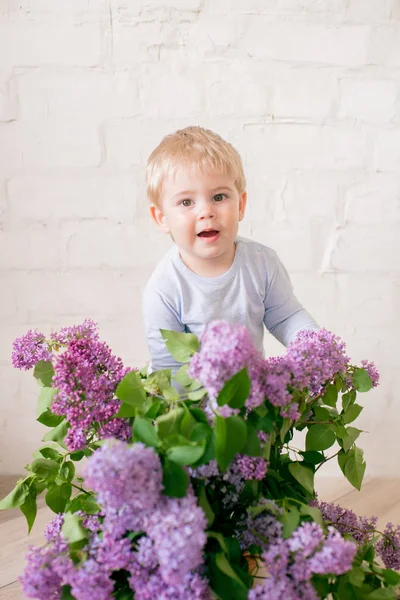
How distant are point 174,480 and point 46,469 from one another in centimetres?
25

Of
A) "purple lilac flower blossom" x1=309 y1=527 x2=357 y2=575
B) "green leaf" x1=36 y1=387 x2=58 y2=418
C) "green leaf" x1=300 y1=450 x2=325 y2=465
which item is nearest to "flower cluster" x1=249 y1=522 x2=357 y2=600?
"purple lilac flower blossom" x1=309 y1=527 x2=357 y2=575

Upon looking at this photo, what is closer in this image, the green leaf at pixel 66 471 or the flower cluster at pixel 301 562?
the flower cluster at pixel 301 562

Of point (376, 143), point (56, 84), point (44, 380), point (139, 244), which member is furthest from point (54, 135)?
point (44, 380)

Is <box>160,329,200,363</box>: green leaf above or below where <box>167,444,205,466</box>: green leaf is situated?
above

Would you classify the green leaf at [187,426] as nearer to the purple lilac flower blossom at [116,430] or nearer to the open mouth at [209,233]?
the purple lilac flower blossom at [116,430]

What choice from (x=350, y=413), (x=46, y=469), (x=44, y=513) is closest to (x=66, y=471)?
(x=46, y=469)

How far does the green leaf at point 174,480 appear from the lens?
2.18 ft

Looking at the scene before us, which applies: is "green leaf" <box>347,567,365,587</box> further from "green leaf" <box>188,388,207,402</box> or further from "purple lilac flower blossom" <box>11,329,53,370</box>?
"purple lilac flower blossom" <box>11,329,53,370</box>

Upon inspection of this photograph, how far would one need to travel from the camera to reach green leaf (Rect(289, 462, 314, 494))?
2.88 feet

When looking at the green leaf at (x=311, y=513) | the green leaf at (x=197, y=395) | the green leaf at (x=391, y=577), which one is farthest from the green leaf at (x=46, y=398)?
the green leaf at (x=391, y=577)

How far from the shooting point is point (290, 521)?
731 millimetres

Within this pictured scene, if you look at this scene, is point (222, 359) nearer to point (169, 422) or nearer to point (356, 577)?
point (169, 422)

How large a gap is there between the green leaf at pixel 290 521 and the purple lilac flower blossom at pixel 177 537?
4.3 inches

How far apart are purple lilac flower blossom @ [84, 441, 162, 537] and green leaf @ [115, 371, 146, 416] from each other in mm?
90
